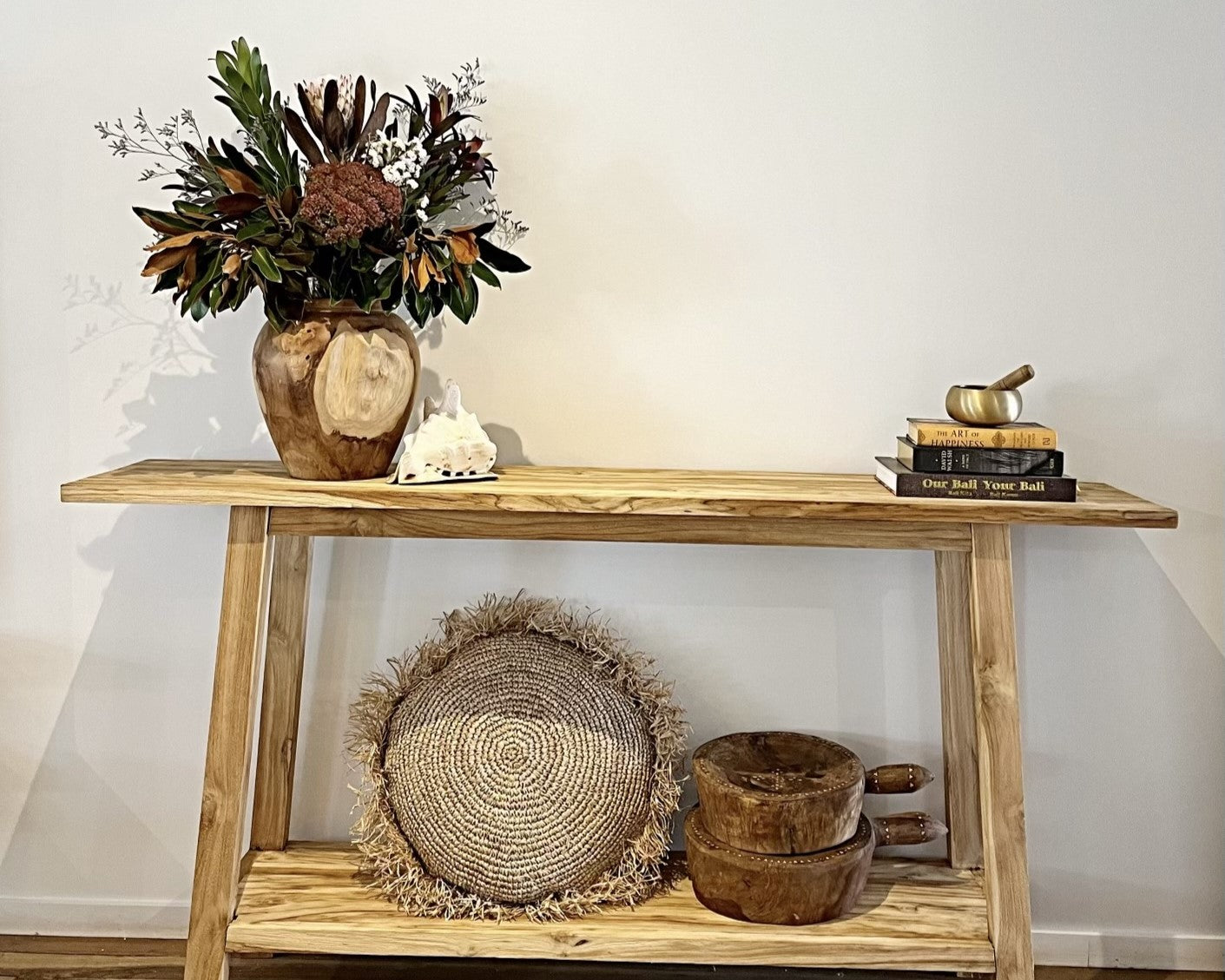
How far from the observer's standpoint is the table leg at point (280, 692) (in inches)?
61.4

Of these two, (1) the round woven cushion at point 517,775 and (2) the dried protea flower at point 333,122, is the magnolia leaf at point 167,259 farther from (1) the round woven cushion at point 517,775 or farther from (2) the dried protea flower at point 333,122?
(1) the round woven cushion at point 517,775

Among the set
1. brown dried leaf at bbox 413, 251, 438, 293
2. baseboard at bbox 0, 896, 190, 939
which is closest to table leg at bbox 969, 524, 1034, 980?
brown dried leaf at bbox 413, 251, 438, 293

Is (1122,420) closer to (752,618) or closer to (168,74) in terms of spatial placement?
(752,618)

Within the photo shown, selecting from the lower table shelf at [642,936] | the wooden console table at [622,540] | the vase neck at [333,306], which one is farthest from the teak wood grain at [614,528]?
the lower table shelf at [642,936]

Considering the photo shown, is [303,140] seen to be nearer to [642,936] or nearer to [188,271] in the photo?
[188,271]

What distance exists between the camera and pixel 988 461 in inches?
52.0

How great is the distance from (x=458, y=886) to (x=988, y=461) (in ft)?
2.79

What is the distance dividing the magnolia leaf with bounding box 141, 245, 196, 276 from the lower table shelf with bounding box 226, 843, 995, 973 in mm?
789

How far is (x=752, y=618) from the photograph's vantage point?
1.64 meters

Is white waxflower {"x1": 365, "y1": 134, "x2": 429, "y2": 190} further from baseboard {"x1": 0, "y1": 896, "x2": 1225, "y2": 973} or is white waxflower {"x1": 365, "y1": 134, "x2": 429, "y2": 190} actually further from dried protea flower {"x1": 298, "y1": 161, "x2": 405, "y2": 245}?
baseboard {"x1": 0, "y1": 896, "x2": 1225, "y2": 973}

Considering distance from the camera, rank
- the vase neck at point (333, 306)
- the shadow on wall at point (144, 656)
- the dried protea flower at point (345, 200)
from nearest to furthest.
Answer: the dried protea flower at point (345, 200) < the vase neck at point (333, 306) < the shadow on wall at point (144, 656)

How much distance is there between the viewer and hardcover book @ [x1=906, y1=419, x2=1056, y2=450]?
1.33 meters

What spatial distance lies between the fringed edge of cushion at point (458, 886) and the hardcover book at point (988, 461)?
1.54ft

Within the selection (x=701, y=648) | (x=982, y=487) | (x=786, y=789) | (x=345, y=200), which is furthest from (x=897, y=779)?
(x=345, y=200)
